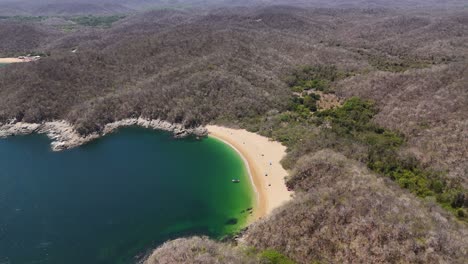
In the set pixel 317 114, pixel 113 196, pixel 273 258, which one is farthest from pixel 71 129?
pixel 273 258

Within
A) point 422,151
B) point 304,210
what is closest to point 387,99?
point 422,151

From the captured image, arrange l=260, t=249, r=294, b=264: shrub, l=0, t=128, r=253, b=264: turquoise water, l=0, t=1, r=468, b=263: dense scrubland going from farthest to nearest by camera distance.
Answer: l=0, t=128, r=253, b=264: turquoise water
l=0, t=1, r=468, b=263: dense scrubland
l=260, t=249, r=294, b=264: shrub

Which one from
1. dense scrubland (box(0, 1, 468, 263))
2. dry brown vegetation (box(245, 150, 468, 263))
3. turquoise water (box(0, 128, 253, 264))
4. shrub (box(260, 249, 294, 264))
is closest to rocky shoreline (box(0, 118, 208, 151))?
dense scrubland (box(0, 1, 468, 263))

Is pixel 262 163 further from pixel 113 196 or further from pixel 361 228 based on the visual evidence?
pixel 113 196

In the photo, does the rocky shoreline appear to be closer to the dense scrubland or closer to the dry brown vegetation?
the dense scrubland

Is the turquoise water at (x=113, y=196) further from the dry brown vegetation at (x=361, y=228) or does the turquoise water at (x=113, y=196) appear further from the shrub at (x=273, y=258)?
the shrub at (x=273, y=258)

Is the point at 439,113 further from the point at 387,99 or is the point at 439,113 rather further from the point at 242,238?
the point at 242,238
